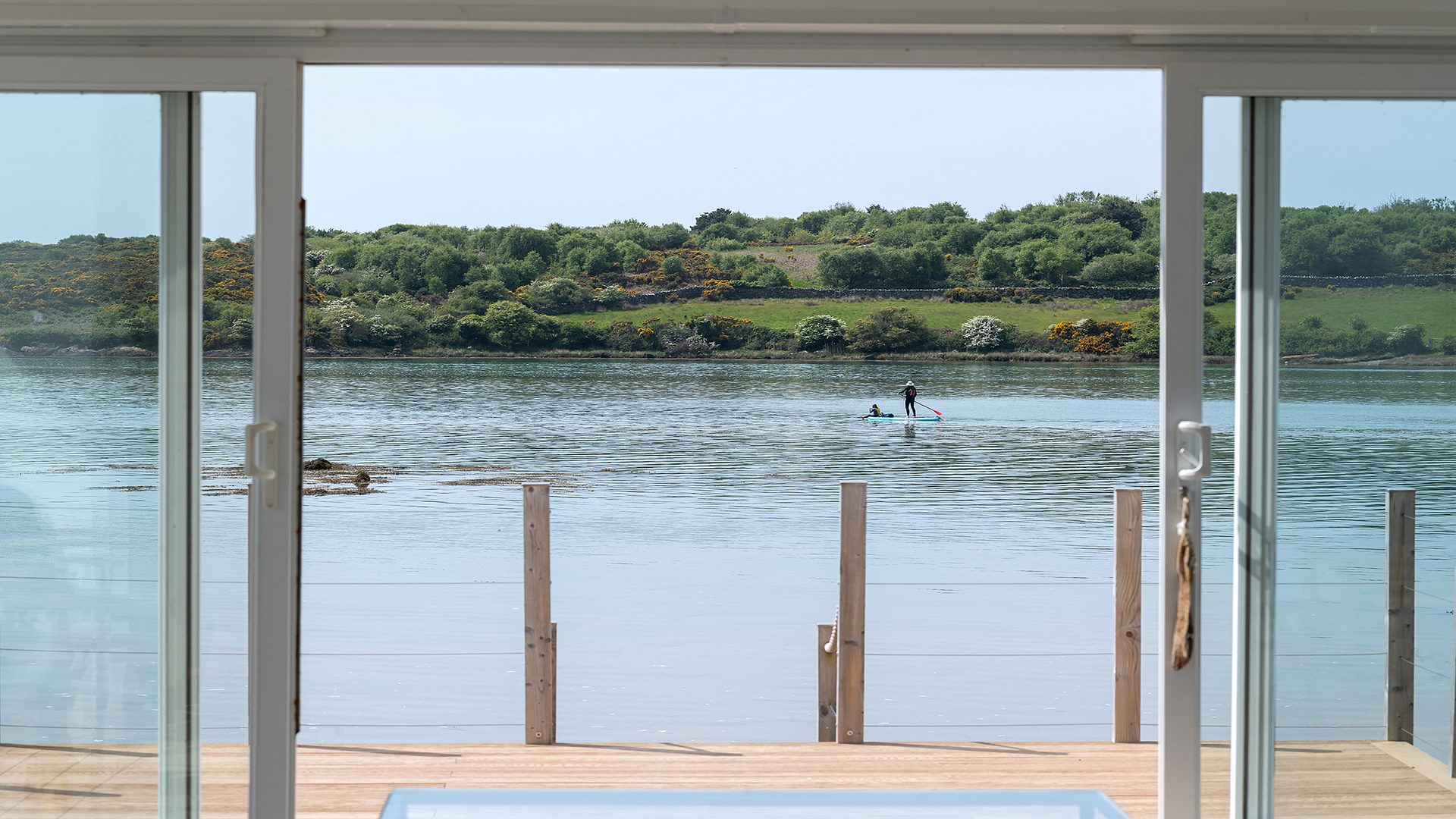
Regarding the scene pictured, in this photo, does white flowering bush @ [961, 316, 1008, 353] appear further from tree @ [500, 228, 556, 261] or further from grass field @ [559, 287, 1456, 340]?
tree @ [500, 228, 556, 261]

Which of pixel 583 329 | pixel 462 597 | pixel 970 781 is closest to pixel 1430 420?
pixel 970 781

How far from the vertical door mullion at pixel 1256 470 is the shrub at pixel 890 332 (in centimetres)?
1516

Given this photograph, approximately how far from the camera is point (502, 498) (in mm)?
15594

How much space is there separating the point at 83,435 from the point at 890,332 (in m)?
15.8

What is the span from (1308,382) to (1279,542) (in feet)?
0.85

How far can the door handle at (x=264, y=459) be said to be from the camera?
1.77m

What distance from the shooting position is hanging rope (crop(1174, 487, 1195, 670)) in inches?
72.4

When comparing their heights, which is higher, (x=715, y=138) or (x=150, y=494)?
(x=715, y=138)

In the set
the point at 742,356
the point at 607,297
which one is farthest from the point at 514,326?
the point at 742,356

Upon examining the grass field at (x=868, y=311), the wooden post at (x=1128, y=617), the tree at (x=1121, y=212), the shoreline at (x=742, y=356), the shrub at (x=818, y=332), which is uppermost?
the tree at (x=1121, y=212)

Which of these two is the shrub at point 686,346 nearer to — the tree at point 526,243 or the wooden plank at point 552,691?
the tree at point 526,243

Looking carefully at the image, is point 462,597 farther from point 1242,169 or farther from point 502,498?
point 1242,169

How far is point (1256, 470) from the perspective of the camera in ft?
6.18

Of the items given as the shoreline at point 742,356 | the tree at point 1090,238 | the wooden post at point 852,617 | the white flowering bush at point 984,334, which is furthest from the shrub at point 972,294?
the wooden post at point 852,617
